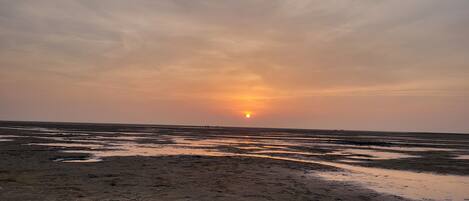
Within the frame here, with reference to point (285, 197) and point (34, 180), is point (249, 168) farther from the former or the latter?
point (34, 180)

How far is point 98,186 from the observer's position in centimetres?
1697

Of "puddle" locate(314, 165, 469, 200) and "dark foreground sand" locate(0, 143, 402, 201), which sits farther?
"puddle" locate(314, 165, 469, 200)

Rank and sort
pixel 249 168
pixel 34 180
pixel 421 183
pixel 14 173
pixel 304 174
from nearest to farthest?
pixel 34 180
pixel 14 173
pixel 421 183
pixel 304 174
pixel 249 168

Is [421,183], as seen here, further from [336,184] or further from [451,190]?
[336,184]

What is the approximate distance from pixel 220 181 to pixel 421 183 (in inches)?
465

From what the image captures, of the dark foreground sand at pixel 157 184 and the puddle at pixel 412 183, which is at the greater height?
the dark foreground sand at pixel 157 184

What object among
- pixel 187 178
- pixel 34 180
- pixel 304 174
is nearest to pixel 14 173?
pixel 34 180

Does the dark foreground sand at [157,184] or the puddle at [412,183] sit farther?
the puddle at [412,183]

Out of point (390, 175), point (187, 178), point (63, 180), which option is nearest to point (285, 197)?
point (187, 178)

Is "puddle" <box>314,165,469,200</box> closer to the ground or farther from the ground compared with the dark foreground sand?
closer to the ground

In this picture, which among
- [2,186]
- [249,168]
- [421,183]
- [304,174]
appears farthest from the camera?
[249,168]

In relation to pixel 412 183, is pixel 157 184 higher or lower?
higher

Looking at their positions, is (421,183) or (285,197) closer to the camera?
(285,197)

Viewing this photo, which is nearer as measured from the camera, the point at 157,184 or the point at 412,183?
the point at 157,184
